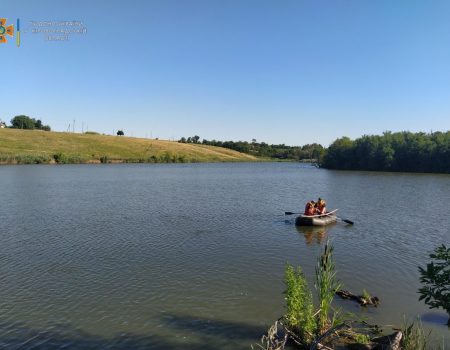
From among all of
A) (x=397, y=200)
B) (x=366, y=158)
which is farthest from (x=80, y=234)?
(x=366, y=158)

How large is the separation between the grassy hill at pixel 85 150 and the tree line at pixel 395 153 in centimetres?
5905

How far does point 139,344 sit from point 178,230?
15.0m

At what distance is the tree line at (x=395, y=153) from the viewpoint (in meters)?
96.6

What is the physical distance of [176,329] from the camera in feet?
38.2

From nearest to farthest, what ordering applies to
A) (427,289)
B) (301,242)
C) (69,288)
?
(427,289)
(69,288)
(301,242)

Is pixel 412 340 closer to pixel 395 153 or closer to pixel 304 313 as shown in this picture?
pixel 304 313

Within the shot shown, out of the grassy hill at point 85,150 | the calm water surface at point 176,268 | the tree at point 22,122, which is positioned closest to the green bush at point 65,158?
the grassy hill at point 85,150

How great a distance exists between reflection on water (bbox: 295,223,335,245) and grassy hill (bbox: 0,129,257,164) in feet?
294

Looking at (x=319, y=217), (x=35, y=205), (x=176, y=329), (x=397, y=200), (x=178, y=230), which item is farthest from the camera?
(x=397, y=200)

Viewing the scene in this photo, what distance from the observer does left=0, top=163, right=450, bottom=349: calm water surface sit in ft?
38.3

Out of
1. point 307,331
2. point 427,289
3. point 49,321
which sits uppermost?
point 427,289

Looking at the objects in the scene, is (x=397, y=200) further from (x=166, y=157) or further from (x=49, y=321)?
(x=166, y=157)

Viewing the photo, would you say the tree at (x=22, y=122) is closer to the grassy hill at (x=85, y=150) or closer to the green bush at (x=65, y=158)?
the grassy hill at (x=85, y=150)

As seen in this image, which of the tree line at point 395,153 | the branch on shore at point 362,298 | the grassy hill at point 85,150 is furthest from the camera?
the grassy hill at point 85,150
